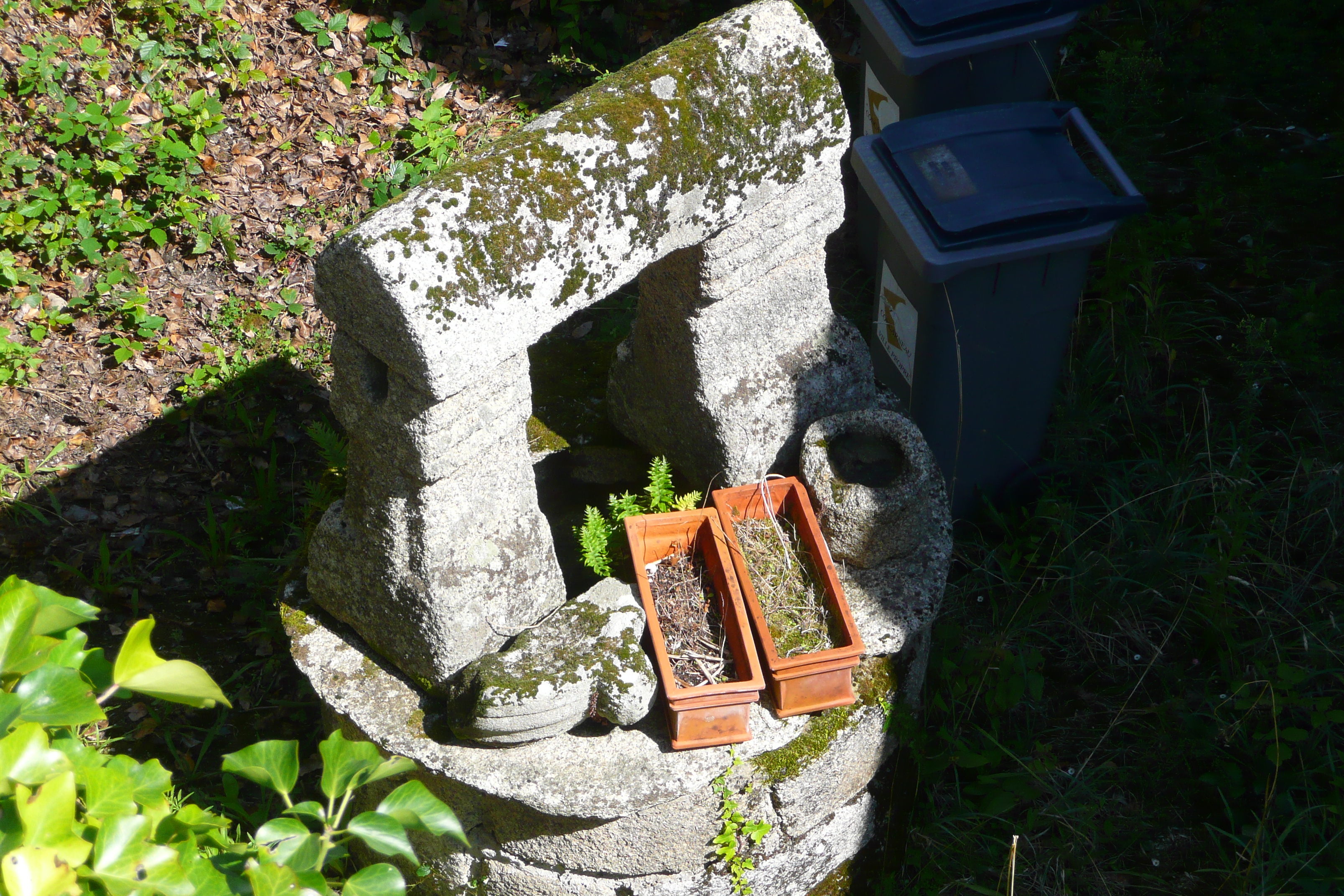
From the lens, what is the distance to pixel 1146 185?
4691 mm

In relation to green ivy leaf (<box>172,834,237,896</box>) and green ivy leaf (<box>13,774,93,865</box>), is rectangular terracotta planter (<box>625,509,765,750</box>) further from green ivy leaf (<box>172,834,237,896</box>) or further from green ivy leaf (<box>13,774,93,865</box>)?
green ivy leaf (<box>13,774,93,865</box>)

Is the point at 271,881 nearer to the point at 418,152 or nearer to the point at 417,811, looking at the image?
the point at 417,811

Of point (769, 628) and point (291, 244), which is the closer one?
point (769, 628)

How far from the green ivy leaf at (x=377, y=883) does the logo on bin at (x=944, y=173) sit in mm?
2618

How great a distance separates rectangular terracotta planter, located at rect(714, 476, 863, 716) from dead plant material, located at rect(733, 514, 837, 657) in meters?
0.02

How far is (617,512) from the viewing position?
2.95 meters

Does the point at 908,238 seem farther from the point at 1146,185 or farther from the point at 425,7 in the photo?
the point at 425,7

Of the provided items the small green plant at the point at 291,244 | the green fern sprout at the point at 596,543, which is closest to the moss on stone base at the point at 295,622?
the green fern sprout at the point at 596,543

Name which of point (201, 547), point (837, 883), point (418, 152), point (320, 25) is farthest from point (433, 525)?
point (320, 25)

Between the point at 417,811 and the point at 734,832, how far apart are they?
1563mm

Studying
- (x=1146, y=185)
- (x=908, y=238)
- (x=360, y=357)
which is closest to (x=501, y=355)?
(x=360, y=357)

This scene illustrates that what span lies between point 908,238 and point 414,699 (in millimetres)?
1967

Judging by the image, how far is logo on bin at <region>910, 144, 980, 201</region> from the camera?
3178 mm

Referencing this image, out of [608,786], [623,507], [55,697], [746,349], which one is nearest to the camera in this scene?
[55,697]
